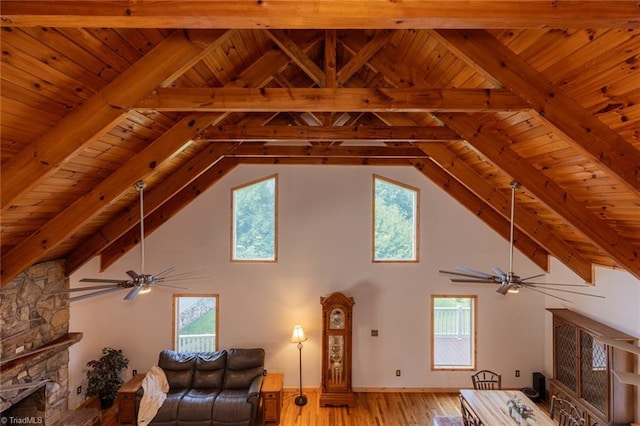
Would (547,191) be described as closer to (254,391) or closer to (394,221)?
(394,221)

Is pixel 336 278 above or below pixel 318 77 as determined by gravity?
below

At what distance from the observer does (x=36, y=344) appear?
457 centimetres

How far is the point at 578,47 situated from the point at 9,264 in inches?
211

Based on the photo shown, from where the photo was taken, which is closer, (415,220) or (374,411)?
(374,411)

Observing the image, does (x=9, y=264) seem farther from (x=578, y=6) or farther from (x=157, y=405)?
(x=578, y=6)

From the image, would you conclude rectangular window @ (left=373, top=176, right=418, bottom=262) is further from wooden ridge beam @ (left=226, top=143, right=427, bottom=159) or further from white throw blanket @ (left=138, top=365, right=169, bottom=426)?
white throw blanket @ (left=138, top=365, right=169, bottom=426)

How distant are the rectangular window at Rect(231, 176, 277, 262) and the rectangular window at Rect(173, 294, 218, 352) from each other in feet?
3.44

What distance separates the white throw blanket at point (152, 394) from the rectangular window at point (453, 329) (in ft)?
15.3

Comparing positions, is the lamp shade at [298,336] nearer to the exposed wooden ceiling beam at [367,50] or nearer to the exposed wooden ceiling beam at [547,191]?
the exposed wooden ceiling beam at [547,191]

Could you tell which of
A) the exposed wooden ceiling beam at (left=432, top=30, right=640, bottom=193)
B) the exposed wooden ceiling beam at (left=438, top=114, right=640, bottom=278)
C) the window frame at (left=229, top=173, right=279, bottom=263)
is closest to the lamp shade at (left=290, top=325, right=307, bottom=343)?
the window frame at (left=229, top=173, right=279, bottom=263)

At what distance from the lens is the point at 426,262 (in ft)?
20.5

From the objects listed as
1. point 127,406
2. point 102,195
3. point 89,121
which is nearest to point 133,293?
point 102,195

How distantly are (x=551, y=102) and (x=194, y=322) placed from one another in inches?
244

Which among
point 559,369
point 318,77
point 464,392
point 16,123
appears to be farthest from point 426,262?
point 16,123
